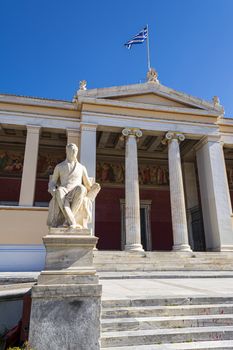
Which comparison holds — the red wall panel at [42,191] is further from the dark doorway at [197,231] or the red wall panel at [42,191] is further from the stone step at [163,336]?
the stone step at [163,336]

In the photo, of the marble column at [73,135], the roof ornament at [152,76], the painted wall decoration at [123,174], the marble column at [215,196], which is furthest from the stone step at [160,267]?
the roof ornament at [152,76]

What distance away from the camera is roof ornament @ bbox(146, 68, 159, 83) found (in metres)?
16.1

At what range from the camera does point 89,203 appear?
4.87m

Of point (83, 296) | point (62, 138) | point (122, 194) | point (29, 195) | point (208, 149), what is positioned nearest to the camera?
point (83, 296)

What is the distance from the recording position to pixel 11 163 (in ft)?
55.9

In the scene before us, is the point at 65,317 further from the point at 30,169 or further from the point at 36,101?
the point at 36,101

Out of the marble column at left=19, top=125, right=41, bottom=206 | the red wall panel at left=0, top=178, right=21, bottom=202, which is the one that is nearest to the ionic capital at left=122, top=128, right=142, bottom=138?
the marble column at left=19, top=125, right=41, bottom=206

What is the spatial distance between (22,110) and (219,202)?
11713 mm

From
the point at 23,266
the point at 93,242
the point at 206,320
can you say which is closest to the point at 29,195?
the point at 23,266

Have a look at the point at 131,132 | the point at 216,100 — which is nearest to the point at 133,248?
the point at 131,132

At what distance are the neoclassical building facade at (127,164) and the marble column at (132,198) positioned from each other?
49 millimetres

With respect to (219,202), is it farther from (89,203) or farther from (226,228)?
(89,203)

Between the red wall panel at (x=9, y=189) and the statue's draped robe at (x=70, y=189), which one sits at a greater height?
the red wall panel at (x=9, y=189)

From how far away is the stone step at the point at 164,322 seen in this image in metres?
3.66
